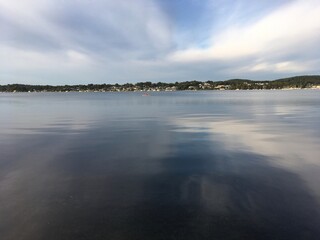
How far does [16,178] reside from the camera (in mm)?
9656

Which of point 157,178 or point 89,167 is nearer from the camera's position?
point 157,178

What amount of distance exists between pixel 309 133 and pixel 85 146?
13.2 meters

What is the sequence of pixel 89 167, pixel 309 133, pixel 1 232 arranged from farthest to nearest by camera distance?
1. pixel 309 133
2. pixel 89 167
3. pixel 1 232

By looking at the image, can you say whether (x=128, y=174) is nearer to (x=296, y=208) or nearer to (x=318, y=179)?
(x=296, y=208)

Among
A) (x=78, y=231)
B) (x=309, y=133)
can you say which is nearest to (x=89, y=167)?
(x=78, y=231)

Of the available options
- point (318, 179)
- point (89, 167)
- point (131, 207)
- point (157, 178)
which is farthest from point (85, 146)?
point (318, 179)

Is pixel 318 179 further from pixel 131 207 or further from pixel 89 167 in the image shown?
pixel 89 167

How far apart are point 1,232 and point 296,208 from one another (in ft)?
21.7

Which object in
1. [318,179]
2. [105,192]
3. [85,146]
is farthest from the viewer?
[85,146]

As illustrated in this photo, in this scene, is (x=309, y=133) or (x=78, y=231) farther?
(x=309, y=133)

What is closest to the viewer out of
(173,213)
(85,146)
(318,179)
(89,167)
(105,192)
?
(173,213)

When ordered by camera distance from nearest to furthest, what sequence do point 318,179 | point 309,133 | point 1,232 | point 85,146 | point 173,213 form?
point 1,232 → point 173,213 → point 318,179 → point 85,146 → point 309,133

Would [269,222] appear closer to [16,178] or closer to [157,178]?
[157,178]

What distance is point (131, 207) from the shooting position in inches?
285
